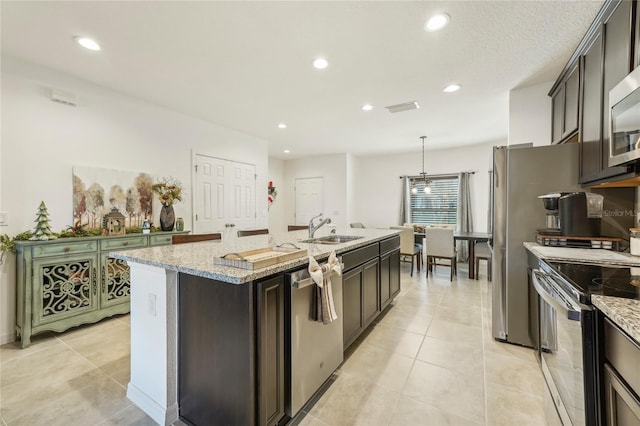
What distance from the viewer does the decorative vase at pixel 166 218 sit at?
11.3 feet

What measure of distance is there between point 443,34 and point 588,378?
234 cm

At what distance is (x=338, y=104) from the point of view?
3.55 m

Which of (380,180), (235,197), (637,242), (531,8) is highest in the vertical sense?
(531,8)

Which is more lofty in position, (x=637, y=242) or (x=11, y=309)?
(x=637, y=242)

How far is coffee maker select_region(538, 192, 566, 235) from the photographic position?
216 centimetres

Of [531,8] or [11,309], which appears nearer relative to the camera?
[531,8]

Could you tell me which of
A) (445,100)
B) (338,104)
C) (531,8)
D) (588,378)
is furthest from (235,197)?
(588,378)

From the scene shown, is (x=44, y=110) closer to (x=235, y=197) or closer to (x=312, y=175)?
(x=235, y=197)

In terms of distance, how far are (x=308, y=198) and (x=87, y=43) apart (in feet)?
17.0

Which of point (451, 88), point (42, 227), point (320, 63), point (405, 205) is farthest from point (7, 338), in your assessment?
point (405, 205)

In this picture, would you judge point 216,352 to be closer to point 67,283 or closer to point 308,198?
point 67,283

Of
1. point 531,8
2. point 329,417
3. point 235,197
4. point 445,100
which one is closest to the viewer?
point 329,417

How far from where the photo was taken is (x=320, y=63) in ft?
8.30

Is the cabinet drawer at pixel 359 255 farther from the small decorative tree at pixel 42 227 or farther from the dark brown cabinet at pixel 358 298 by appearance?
the small decorative tree at pixel 42 227
